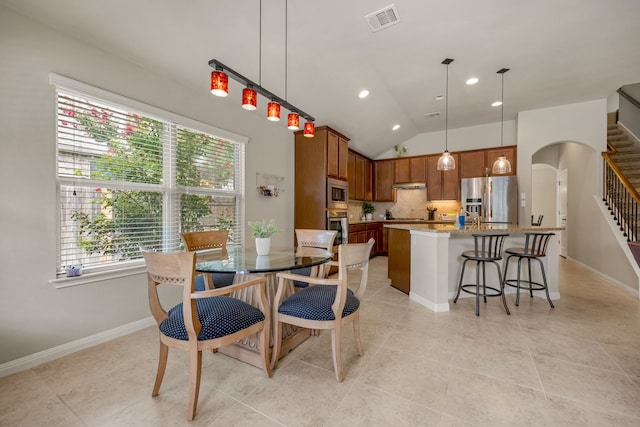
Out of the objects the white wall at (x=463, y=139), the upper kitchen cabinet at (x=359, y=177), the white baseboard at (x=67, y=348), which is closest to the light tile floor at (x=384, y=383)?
the white baseboard at (x=67, y=348)

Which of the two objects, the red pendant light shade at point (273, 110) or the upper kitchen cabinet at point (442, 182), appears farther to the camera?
the upper kitchen cabinet at point (442, 182)

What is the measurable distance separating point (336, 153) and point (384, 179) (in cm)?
262

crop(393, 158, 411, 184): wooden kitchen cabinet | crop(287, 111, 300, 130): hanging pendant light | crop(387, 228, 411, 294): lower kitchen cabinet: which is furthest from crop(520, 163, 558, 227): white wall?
crop(287, 111, 300, 130): hanging pendant light

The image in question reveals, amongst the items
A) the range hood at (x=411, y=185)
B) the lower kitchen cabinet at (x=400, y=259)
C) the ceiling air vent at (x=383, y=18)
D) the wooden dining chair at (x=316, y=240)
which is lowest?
the lower kitchen cabinet at (x=400, y=259)

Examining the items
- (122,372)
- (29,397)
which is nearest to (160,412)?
(122,372)

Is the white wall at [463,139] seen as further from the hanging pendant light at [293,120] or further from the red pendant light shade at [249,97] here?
the red pendant light shade at [249,97]

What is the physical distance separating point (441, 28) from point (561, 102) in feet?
11.8

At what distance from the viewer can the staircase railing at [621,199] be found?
3904 mm

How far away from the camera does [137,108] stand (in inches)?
101

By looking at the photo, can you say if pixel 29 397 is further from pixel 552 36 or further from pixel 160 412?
pixel 552 36

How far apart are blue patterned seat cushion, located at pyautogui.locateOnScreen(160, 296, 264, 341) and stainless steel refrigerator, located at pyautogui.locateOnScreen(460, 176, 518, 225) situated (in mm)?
5030

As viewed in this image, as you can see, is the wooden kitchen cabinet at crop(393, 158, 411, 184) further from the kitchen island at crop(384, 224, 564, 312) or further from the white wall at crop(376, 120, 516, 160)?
the kitchen island at crop(384, 224, 564, 312)

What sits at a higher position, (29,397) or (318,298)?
(318,298)

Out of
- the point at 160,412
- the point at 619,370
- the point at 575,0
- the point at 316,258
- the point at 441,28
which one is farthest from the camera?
the point at 441,28
